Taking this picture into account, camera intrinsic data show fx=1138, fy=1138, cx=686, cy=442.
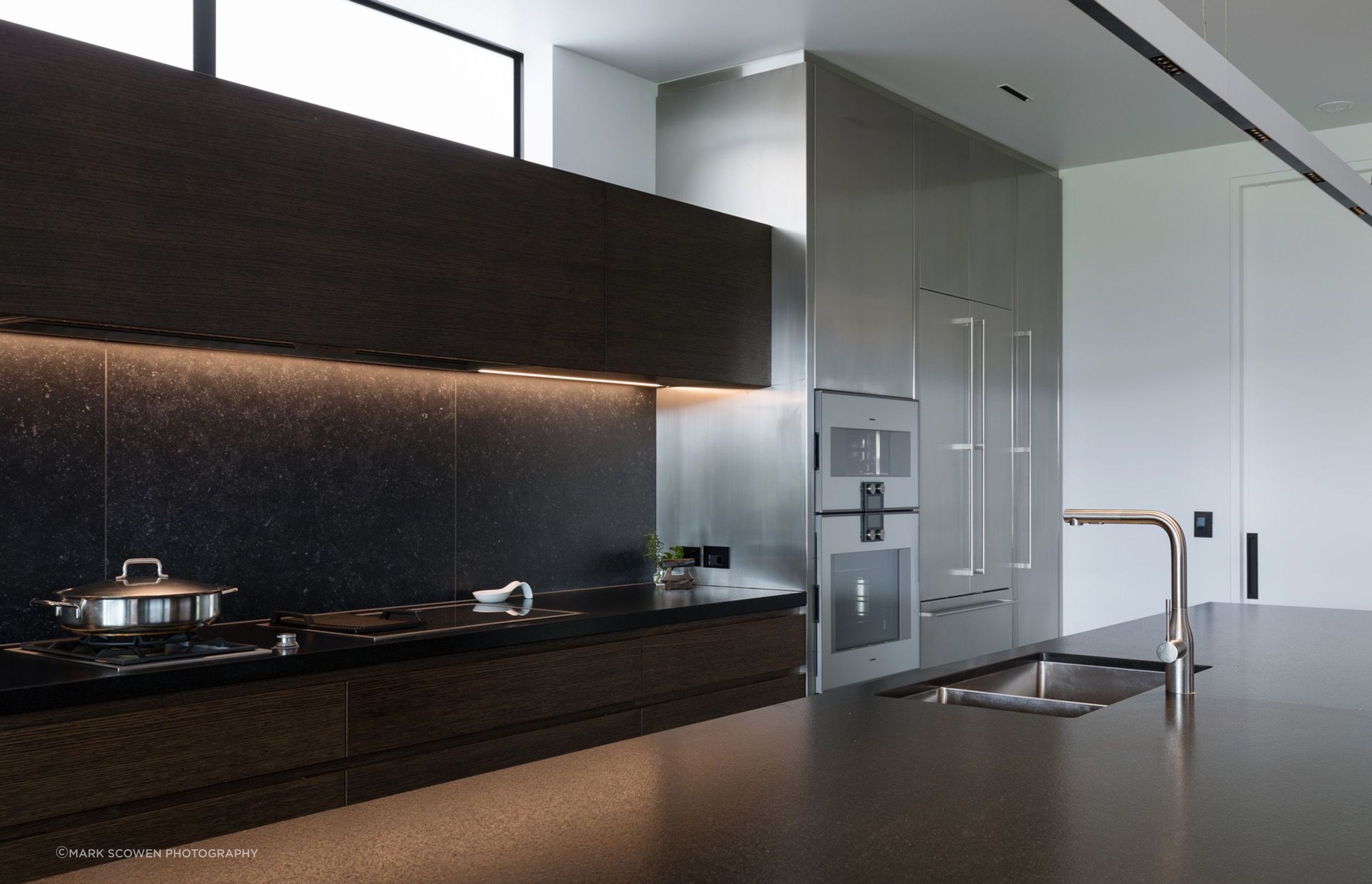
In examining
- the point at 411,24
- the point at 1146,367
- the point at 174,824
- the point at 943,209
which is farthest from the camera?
the point at 1146,367

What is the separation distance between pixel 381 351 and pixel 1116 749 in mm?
1900

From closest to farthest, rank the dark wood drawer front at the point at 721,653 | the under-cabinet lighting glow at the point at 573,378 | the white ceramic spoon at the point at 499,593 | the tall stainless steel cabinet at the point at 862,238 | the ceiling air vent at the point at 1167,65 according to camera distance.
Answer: the ceiling air vent at the point at 1167,65
the dark wood drawer front at the point at 721,653
the white ceramic spoon at the point at 499,593
the under-cabinet lighting glow at the point at 573,378
the tall stainless steel cabinet at the point at 862,238

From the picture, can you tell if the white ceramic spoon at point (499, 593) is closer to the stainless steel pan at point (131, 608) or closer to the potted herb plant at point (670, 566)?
the potted herb plant at point (670, 566)

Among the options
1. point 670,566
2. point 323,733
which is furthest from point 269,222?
point 670,566

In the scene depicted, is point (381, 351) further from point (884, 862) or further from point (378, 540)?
point (884, 862)

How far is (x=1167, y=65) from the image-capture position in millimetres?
1675

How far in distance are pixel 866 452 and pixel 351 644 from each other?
2142 millimetres

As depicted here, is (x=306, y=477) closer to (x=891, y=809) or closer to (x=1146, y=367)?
(x=891, y=809)

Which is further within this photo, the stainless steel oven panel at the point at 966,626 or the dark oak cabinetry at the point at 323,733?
the stainless steel oven panel at the point at 966,626

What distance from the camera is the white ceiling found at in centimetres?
345

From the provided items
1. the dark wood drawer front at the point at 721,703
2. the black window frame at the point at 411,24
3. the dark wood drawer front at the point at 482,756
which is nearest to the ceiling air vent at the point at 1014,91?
the black window frame at the point at 411,24

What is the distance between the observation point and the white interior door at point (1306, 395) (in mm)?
4664

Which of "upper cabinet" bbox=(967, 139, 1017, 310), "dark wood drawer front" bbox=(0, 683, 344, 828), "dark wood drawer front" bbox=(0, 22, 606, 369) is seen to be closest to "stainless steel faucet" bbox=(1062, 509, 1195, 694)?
"dark wood drawer front" bbox=(0, 683, 344, 828)

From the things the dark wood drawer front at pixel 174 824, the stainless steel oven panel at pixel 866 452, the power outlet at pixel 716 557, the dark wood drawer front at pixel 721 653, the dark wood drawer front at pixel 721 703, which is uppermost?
the stainless steel oven panel at pixel 866 452
